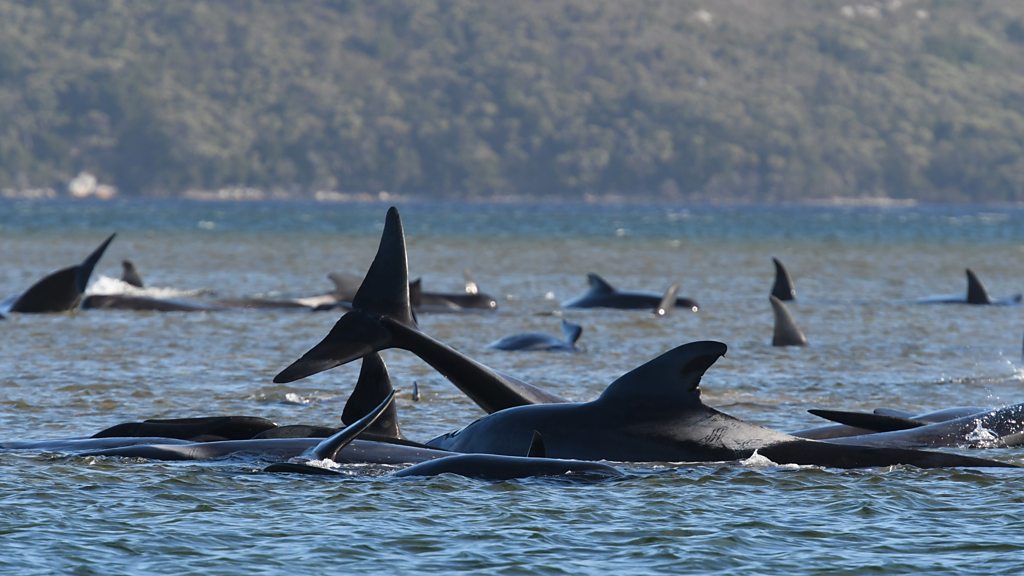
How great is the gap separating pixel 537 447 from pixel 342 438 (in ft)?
4.77

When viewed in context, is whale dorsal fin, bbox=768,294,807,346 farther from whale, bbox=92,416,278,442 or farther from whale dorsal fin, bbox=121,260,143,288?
whale dorsal fin, bbox=121,260,143,288

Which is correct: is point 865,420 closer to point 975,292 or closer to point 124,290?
point 124,290

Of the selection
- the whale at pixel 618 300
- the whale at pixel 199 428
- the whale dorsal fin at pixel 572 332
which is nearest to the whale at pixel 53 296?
the whale dorsal fin at pixel 572 332

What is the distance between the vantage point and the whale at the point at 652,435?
542 inches

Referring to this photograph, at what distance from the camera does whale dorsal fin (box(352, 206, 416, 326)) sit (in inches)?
609

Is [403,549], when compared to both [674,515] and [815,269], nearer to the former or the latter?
[674,515]

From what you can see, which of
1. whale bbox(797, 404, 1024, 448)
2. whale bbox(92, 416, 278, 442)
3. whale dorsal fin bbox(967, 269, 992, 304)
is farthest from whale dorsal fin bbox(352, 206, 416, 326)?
whale dorsal fin bbox(967, 269, 992, 304)

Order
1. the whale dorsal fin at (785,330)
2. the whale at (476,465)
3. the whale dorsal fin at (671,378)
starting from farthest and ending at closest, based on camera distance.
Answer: the whale dorsal fin at (785,330), the whale at (476,465), the whale dorsal fin at (671,378)

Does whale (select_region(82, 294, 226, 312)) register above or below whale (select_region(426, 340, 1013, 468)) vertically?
above

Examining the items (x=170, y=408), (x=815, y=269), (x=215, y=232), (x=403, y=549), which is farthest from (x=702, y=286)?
(x=215, y=232)

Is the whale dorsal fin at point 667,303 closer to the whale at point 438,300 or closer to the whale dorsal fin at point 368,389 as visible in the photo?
the whale at point 438,300

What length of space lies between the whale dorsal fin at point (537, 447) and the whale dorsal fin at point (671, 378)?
712 millimetres

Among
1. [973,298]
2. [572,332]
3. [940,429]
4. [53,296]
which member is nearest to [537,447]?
[940,429]

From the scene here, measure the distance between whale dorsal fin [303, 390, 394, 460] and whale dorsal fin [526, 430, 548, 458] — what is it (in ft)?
3.81
